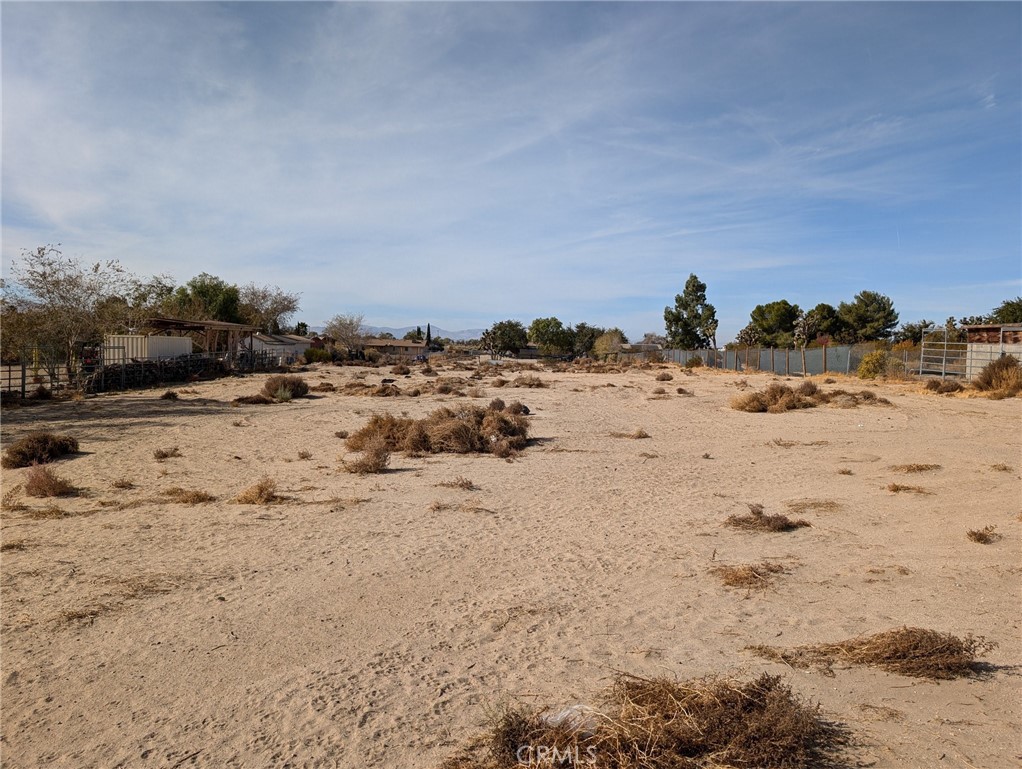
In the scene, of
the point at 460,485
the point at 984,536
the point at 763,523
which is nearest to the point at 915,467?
the point at 984,536

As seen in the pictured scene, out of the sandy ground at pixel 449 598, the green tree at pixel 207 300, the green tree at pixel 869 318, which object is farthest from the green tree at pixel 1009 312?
the green tree at pixel 207 300

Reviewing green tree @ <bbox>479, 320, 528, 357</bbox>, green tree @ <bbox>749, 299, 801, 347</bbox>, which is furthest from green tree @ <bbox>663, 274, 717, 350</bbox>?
green tree @ <bbox>479, 320, 528, 357</bbox>

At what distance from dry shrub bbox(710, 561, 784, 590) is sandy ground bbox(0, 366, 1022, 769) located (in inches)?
5.4

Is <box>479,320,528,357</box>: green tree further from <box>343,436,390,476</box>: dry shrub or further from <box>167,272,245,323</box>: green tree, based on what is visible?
<box>343,436,390,476</box>: dry shrub

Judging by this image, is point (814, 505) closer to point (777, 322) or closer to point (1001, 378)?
point (1001, 378)

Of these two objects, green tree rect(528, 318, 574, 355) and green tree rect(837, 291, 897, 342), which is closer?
green tree rect(837, 291, 897, 342)

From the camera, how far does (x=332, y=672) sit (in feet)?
17.3

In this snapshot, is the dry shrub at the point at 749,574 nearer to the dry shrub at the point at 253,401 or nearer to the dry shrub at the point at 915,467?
the dry shrub at the point at 915,467

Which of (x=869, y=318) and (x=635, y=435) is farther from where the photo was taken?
(x=869, y=318)

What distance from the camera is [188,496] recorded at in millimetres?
10945

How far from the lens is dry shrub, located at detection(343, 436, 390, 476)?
13.5 metres

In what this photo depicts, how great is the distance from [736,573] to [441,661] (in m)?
3.63

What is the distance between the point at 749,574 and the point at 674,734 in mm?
3804

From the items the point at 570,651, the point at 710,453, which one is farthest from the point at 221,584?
the point at 710,453
